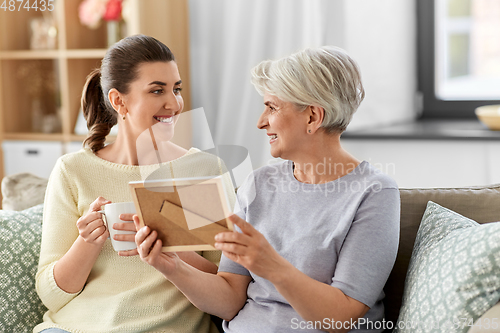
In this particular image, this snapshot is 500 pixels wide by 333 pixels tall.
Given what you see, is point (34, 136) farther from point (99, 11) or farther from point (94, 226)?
point (94, 226)

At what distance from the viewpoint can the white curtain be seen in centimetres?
270

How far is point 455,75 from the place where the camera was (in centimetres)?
296

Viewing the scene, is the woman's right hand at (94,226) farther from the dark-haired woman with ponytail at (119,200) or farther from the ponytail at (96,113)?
the ponytail at (96,113)

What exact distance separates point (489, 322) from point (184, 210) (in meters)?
0.64

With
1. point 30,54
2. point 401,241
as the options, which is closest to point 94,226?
point 401,241

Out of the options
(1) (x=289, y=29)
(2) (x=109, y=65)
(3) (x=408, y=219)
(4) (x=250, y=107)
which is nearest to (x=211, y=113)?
(4) (x=250, y=107)

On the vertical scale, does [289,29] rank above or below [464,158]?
above

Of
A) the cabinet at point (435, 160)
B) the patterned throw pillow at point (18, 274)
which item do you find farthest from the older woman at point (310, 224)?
the cabinet at point (435, 160)

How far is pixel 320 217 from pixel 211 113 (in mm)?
1823

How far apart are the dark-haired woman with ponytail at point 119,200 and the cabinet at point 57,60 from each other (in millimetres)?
A: 1275

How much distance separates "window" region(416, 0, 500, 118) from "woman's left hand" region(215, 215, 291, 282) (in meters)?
2.21

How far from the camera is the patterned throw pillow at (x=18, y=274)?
1.39 m

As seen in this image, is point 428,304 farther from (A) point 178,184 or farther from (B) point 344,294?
(A) point 178,184

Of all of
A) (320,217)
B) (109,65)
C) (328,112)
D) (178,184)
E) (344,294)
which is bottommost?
(344,294)
